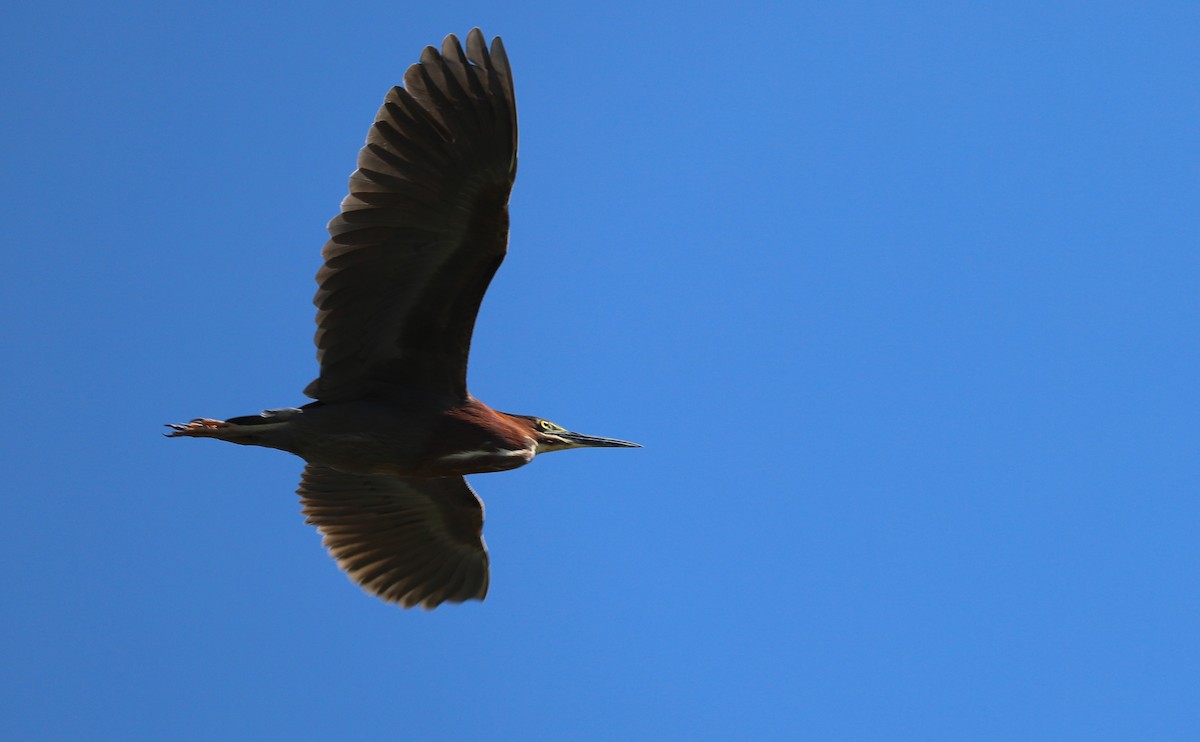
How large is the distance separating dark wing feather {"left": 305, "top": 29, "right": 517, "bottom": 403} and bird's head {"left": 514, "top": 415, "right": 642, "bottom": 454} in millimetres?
1250

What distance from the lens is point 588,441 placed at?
11.4 meters

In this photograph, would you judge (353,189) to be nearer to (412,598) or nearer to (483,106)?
(483,106)

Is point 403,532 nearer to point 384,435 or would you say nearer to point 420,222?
point 384,435

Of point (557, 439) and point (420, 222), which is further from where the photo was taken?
point (557, 439)

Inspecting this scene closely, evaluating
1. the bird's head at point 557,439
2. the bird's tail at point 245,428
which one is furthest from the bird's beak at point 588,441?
the bird's tail at point 245,428

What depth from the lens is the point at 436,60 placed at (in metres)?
9.62

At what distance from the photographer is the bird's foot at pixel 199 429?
9.88 meters

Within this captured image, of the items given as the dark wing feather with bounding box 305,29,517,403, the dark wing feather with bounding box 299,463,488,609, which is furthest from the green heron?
the dark wing feather with bounding box 299,463,488,609

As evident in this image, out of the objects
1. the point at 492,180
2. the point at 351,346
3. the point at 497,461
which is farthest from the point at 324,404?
the point at 492,180

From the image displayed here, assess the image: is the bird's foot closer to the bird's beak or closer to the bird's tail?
the bird's tail

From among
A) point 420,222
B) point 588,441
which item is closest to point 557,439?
point 588,441

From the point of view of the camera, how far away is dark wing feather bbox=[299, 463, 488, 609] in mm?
12039

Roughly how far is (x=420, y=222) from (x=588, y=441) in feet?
8.34

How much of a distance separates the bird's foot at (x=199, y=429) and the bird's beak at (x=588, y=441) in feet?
8.88
